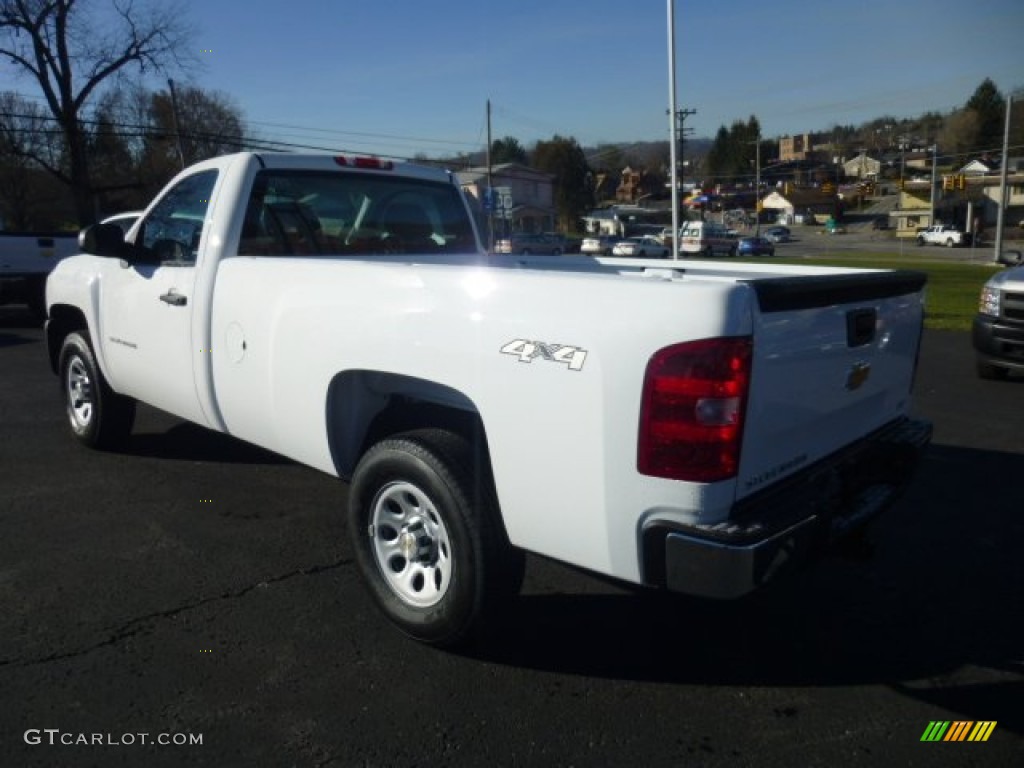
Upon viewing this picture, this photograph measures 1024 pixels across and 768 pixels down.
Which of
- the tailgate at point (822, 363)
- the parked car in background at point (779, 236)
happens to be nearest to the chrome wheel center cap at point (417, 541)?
the tailgate at point (822, 363)

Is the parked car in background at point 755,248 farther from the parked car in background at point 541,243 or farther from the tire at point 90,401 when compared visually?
the tire at point 90,401

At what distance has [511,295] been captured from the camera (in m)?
2.69

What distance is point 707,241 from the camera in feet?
186

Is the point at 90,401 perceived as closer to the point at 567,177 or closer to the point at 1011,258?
the point at 1011,258

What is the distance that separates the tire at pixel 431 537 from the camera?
2832 mm

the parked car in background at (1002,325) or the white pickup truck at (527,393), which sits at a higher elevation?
the white pickup truck at (527,393)

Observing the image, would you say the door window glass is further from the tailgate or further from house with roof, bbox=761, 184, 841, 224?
house with roof, bbox=761, 184, 841, 224

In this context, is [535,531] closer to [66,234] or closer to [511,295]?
[511,295]

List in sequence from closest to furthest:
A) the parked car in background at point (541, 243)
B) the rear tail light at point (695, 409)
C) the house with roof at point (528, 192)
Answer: the rear tail light at point (695, 409) → the parked car in background at point (541, 243) → the house with roof at point (528, 192)

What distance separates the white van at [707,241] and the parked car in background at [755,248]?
607mm

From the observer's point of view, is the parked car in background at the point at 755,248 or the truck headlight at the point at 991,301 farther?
the parked car in background at the point at 755,248

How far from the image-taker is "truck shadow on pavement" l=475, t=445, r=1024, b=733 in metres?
2.98

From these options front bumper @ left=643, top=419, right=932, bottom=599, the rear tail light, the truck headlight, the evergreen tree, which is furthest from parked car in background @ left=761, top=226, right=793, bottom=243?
the rear tail light

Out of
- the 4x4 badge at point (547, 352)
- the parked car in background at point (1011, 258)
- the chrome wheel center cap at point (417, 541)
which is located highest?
the 4x4 badge at point (547, 352)
